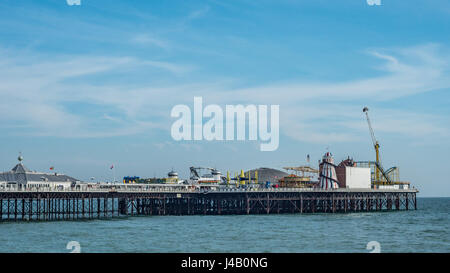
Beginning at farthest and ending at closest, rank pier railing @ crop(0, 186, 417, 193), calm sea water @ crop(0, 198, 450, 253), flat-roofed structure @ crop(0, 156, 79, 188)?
flat-roofed structure @ crop(0, 156, 79, 188) → pier railing @ crop(0, 186, 417, 193) → calm sea water @ crop(0, 198, 450, 253)

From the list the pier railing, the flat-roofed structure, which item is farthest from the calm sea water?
the flat-roofed structure

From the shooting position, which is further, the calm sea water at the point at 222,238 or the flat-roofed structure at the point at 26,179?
the flat-roofed structure at the point at 26,179

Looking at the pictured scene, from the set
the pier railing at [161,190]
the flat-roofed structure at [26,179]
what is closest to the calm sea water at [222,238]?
the pier railing at [161,190]

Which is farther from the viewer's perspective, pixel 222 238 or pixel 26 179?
pixel 26 179

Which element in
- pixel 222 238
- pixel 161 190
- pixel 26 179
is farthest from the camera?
pixel 161 190

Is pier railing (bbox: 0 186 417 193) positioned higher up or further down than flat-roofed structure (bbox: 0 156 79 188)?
further down

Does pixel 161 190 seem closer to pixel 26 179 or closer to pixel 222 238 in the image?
pixel 26 179

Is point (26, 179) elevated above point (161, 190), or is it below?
above

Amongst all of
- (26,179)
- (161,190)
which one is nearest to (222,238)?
(161,190)

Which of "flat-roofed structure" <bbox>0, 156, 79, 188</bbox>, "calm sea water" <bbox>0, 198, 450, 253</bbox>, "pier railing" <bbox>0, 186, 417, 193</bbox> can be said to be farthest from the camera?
"flat-roofed structure" <bbox>0, 156, 79, 188</bbox>

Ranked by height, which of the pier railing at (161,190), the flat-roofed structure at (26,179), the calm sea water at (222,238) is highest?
the flat-roofed structure at (26,179)

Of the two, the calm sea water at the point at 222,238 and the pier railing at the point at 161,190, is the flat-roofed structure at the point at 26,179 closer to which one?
the pier railing at the point at 161,190

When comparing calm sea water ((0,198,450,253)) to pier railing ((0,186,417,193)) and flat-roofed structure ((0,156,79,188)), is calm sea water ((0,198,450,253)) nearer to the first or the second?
pier railing ((0,186,417,193))
